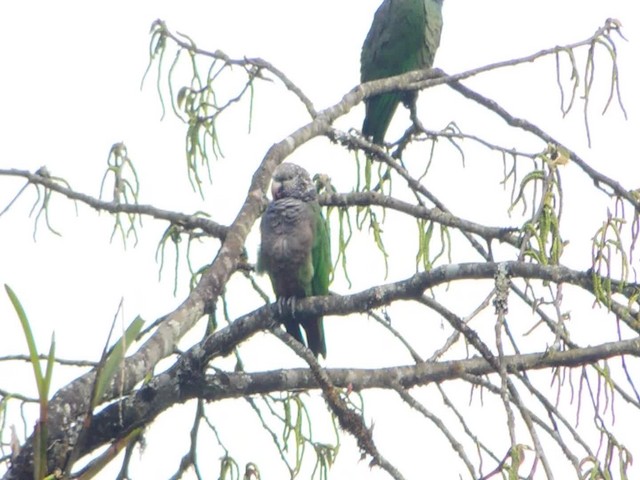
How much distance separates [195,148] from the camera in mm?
3564

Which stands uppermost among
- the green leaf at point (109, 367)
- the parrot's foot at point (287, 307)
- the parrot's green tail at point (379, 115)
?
the parrot's green tail at point (379, 115)

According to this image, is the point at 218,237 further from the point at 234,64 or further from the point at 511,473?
the point at 511,473

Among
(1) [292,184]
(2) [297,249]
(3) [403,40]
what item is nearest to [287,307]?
(2) [297,249]

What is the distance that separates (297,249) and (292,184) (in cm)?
37

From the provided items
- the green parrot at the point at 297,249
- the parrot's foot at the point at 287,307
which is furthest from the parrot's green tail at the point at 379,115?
the parrot's foot at the point at 287,307

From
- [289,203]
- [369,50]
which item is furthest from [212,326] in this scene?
[369,50]

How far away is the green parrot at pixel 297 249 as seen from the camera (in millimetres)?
4703

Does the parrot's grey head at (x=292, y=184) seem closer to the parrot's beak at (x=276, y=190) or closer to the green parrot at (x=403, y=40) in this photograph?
the parrot's beak at (x=276, y=190)

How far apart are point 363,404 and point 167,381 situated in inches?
23.5

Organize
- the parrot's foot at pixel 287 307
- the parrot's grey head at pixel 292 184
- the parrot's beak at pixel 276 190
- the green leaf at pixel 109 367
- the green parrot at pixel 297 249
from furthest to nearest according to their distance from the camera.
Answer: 1. the parrot's beak at pixel 276 190
2. the parrot's grey head at pixel 292 184
3. the green parrot at pixel 297 249
4. the parrot's foot at pixel 287 307
5. the green leaf at pixel 109 367

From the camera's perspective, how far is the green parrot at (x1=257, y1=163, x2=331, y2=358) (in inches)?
185

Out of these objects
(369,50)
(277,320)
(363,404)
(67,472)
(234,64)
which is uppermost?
(369,50)

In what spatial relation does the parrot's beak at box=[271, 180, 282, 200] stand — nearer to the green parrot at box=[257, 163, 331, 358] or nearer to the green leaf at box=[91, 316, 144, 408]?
the green parrot at box=[257, 163, 331, 358]

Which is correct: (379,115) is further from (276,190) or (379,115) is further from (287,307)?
(287,307)
